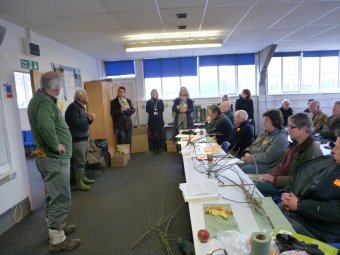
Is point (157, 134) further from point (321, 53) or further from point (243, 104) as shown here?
point (321, 53)

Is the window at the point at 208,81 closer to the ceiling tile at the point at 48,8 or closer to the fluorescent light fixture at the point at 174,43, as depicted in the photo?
the fluorescent light fixture at the point at 174,43

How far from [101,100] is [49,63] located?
56.3 inches

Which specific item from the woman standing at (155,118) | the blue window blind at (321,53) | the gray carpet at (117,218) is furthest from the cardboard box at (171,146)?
the blue window blind at (321,53)

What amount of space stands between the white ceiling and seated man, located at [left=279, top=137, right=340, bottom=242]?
221cm

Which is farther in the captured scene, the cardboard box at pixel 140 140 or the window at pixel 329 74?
the window at pixel 329 74

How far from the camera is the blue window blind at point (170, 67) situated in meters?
7.20

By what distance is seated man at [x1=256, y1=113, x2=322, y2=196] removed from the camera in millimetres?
2010

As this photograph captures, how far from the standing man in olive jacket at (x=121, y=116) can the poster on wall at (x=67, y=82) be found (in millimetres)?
908

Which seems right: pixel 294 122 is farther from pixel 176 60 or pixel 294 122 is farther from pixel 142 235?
pixel 176 60

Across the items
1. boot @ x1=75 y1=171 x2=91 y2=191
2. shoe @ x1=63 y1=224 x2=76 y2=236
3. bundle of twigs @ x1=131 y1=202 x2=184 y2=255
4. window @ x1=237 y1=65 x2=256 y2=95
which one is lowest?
bundle of twigs @ x1=131 y1=202 x2=184 y2=255

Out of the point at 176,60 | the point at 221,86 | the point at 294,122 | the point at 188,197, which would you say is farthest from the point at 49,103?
the point at 221,86

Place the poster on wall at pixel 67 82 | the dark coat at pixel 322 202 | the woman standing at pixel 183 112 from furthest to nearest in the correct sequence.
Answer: the woman standing at pixel 183 112 → the poster on wall at pixel 67 82 → the dark coat at pixel 322 202

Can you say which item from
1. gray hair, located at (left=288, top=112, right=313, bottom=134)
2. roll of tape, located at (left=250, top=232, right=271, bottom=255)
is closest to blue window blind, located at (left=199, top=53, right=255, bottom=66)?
gray hair, located at (left=288, top=112, right=313, bottom=134)

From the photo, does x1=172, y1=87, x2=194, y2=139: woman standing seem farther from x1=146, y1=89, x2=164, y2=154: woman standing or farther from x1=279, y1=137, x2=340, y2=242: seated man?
x1=279, y1=137, x2=340, y2=242: seated man
